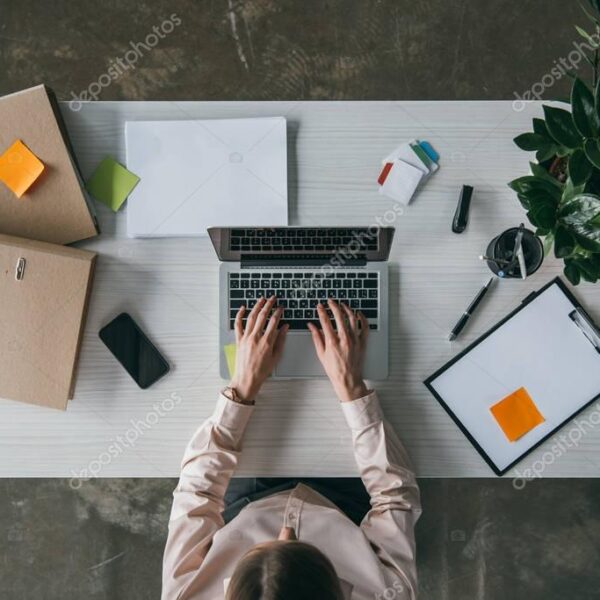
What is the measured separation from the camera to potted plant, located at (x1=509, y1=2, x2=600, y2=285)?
0.81 metres

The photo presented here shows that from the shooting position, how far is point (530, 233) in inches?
42.9

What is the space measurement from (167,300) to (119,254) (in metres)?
0.14

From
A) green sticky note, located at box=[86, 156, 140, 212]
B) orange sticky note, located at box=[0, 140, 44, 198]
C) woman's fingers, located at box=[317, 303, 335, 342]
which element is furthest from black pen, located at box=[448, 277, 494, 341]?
orange sticky note, located at box=[0, 140, 44, 198]

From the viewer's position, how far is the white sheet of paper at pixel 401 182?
3.71ft

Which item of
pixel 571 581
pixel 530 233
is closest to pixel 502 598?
pixel 571 581

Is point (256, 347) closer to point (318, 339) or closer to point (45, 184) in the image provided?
point (318, 339)

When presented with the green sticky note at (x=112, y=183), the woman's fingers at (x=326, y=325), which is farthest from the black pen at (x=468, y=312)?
the green sticky note at (x=112, y=183)

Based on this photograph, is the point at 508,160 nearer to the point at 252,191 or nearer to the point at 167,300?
the point at 252,191

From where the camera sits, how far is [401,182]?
1.13 m

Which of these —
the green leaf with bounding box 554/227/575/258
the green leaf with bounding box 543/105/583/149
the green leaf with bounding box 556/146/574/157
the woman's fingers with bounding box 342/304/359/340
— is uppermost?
the green leaf with bounding box 543/105/583/149

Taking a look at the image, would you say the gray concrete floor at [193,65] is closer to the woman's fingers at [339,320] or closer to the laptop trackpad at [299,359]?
the laptop trackpad at [299,359]

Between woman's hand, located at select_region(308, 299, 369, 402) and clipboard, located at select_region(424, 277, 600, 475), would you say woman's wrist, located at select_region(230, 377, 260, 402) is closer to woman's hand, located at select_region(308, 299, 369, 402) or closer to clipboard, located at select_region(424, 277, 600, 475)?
woman's hand, located at select_region(308, 299, 369, 402)

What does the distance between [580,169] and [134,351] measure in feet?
2.80

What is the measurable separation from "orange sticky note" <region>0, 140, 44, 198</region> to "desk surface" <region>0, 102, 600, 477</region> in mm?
98
